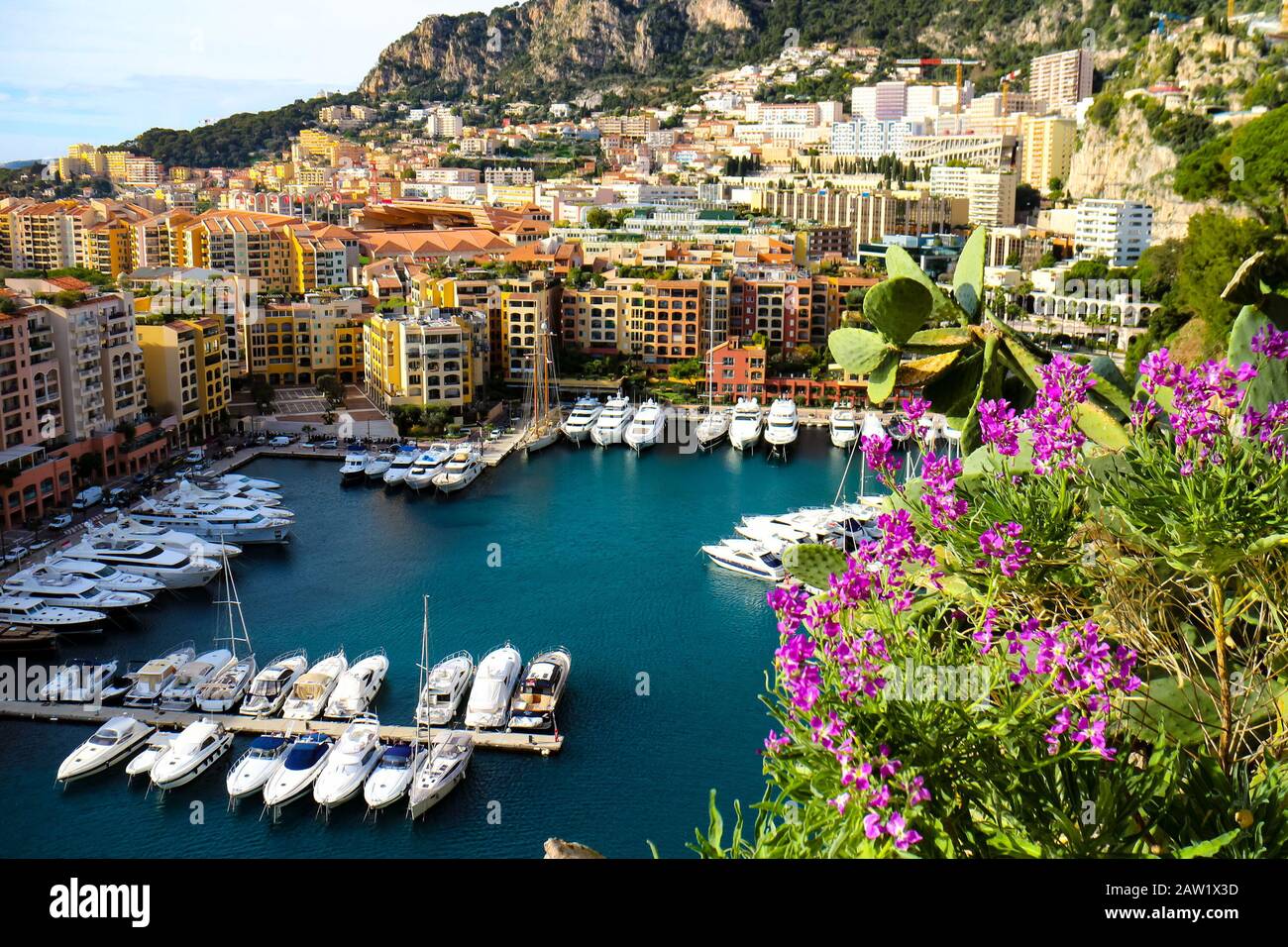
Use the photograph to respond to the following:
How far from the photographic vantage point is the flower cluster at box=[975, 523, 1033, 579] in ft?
3.98

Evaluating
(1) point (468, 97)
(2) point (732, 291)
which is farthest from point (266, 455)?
(1) point (468, 97)

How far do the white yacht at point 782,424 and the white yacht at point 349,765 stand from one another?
24.1ft

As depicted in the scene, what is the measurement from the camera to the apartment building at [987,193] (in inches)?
996

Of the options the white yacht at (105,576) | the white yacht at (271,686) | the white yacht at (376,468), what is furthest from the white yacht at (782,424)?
the white yacht at (271,686)

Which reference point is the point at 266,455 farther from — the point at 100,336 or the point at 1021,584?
the point at 1021,584

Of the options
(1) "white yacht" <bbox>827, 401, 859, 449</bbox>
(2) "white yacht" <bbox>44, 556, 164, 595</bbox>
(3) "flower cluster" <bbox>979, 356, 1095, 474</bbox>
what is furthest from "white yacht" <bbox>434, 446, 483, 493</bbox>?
(3) "flower cluster" <bbox>979, 356, 1095, 474</bbox>

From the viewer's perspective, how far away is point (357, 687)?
A: 6.77 meters

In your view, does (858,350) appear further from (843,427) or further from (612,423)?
(612,423)

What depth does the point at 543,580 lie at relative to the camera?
29.3ft

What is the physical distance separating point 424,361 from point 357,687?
729 centimetres

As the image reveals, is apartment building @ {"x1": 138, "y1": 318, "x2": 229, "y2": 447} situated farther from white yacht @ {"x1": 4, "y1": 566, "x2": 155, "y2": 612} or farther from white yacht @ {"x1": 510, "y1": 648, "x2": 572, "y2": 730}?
white yacht @ {"x1": 510, "y1": 648, "x2": 572, "y2": 730}

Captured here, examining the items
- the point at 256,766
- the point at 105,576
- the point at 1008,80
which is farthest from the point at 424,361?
the point at 1008,80

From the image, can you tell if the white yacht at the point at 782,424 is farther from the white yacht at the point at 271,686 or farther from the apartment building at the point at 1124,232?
the apartment building at the point at 1124,232

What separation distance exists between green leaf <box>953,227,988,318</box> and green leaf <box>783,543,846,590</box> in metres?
0.42
